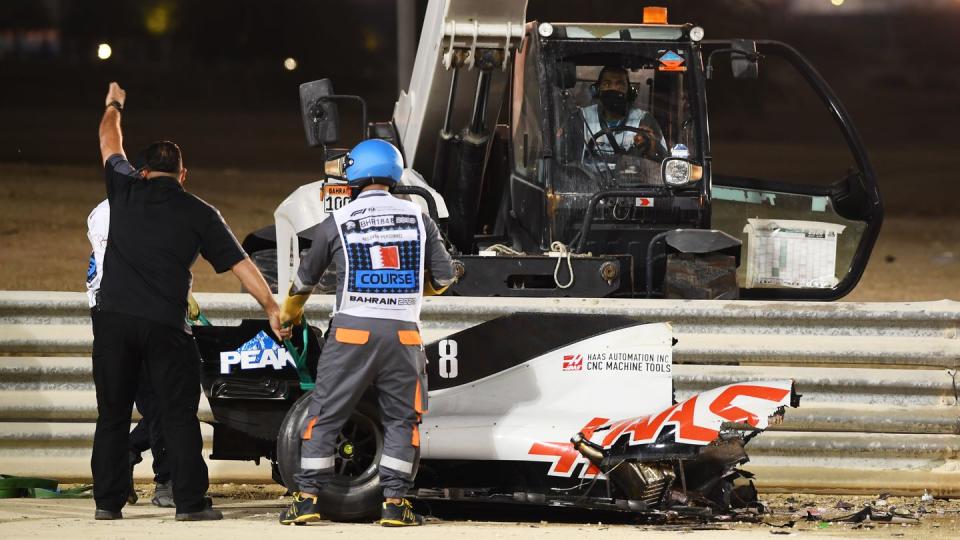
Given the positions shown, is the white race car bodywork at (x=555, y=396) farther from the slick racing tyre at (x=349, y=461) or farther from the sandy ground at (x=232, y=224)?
the sandy ground at (x=232, y=224)

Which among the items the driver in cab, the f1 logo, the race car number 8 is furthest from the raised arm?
the driver in cab

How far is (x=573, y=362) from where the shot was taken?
714 cm

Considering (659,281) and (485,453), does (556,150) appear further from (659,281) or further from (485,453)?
(485,453)

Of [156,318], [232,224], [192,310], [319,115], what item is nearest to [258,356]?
[192,310]

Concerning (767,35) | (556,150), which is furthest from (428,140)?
(767,35)

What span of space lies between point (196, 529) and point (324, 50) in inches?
1361

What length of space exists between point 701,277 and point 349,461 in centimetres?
280

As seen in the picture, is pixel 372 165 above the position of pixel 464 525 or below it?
above

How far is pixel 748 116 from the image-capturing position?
116 feet

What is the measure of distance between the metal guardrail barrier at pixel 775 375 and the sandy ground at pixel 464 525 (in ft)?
0.68

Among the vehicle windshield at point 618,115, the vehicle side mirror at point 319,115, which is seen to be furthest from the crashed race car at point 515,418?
the vehicle windshield at point 618,115

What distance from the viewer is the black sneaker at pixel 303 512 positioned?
6.59 meters

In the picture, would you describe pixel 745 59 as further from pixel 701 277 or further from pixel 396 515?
pixel 396 515

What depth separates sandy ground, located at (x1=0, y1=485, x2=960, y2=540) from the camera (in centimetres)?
627
